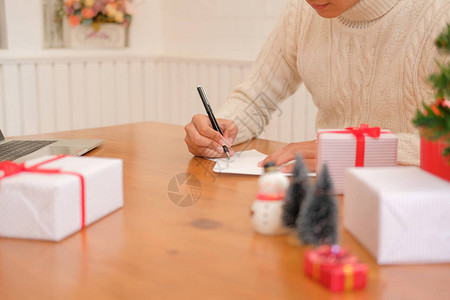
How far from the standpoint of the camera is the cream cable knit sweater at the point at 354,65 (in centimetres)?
145

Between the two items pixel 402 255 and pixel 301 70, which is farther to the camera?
pixel 301 70

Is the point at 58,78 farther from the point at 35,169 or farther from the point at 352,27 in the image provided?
the point at 35,169

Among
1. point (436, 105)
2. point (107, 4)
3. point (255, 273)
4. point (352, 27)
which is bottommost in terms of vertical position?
point (255, 273)

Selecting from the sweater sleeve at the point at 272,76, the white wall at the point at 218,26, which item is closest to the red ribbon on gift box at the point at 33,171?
the sweater sleeve at the point at 272,76

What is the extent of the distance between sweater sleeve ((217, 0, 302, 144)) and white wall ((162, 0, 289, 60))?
3.61 ft

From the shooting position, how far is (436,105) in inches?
29.4

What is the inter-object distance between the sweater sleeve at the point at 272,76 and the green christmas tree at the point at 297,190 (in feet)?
3.03

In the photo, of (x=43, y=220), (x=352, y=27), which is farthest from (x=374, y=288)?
(x=352, y=27)

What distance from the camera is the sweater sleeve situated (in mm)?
1708

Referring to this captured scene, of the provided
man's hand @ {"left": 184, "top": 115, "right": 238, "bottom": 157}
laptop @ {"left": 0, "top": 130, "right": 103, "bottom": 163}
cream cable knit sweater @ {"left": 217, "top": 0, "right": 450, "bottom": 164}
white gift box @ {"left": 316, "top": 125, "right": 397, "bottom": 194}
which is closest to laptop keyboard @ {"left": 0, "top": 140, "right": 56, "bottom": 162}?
laptop @ {"left": 0, "top": 130, "right": 103, "bottom": 163}

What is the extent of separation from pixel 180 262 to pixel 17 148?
0.78 meters

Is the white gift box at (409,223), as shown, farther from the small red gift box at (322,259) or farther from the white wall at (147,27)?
the white wall at (147,27)

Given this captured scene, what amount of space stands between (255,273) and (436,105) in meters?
0.32

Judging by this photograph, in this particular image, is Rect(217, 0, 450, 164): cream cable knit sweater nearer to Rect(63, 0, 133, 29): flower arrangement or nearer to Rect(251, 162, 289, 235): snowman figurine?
Rect(251, 162, 289, 235): snowman figurine
